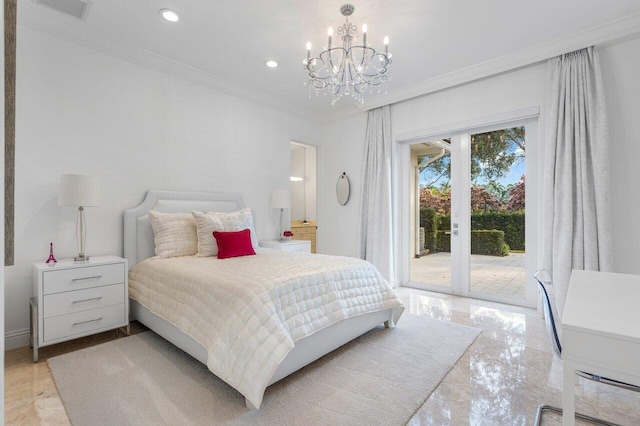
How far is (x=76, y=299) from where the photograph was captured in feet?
8.05

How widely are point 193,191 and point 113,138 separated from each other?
0.94 m

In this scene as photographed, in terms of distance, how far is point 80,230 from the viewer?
2766 millimetres

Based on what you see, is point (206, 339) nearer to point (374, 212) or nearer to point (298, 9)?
point (298, 9)

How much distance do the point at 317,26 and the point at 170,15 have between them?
1.25m

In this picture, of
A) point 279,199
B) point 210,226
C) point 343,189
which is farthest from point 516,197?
point 210,226

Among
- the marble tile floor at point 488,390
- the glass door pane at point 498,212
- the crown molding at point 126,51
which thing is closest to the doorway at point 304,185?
the crown molding at point 126,51

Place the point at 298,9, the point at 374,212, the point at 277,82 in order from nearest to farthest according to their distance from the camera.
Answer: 1. the point at 298,9
2. the point at 277,82
3. the point at 374,212

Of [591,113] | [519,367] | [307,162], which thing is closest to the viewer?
[519,367]

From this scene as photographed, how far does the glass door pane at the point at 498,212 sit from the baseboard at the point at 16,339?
457cm

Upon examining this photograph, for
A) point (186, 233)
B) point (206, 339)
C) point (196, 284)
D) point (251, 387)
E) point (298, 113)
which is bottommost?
point (251, 387)

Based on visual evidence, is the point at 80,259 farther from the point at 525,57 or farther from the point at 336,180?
the point at 525,57

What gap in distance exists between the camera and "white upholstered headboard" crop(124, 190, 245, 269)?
3.11 m

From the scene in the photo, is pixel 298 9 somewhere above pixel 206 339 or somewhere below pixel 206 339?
above

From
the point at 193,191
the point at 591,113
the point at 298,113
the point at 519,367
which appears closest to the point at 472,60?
the point at 591,113
